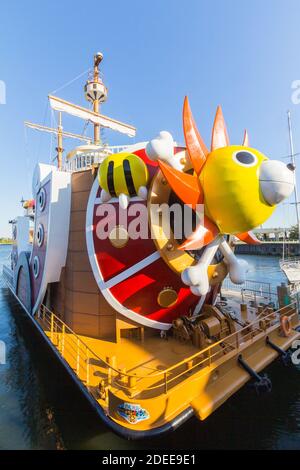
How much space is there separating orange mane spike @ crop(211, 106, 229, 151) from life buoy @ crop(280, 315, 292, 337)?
7.12m

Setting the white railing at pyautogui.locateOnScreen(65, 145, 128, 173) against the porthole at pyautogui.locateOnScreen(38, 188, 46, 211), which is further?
the white railing at pyautogui.locateOnScreen(65, 145, 128, 173)

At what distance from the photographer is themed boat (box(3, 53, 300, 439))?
5762 mm

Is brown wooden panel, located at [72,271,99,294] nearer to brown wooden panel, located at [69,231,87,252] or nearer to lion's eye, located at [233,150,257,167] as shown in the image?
brown wooden panel, located at [69,231,87,252]

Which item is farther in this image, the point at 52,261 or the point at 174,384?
the point at 52,261

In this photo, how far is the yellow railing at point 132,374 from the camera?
590 centimetres

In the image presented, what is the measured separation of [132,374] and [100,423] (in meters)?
2.25

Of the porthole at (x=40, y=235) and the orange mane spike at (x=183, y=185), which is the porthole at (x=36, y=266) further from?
the orange mane spike at (x=183, y=185)

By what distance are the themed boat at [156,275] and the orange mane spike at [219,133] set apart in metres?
0.04

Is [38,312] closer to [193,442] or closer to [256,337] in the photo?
[193,442]

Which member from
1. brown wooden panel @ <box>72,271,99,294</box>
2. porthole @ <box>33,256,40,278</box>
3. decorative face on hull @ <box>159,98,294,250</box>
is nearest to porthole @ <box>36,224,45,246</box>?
porthole @ <box>33,256,40,278</box>

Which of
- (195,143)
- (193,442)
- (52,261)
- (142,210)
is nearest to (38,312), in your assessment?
(52,261)

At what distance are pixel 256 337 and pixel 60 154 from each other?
20158 millimetres

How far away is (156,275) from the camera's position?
870 cm

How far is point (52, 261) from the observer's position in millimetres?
10617
